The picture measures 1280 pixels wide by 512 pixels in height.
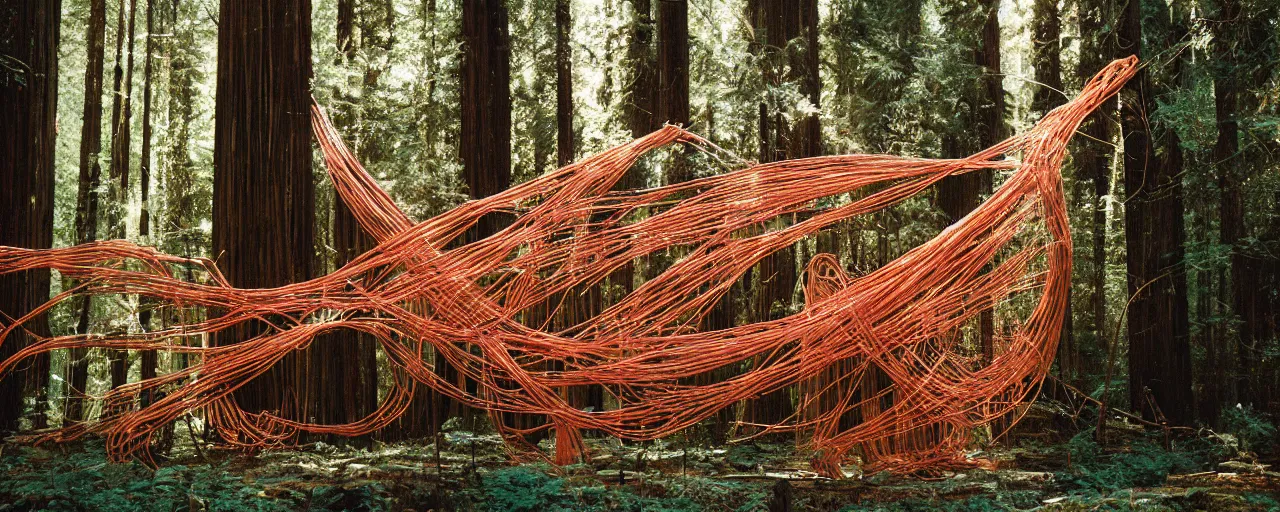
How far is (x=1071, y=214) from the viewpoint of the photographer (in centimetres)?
596

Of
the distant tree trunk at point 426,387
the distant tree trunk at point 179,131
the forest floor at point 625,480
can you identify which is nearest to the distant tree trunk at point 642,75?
the distant tree trunk at point 426,387

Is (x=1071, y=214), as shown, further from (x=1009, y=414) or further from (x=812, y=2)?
(x=812, y=2)

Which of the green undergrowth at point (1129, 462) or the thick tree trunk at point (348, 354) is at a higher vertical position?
the thick tree trunk at point (348, 354)

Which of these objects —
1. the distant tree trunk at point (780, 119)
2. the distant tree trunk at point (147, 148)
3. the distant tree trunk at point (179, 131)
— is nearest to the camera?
the distant tree trunk at point (780, 119)

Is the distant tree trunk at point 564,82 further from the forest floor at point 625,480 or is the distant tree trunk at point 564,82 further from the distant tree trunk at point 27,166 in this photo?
the distant tree trunk at point 27,166

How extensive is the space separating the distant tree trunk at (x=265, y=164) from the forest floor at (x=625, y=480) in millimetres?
554

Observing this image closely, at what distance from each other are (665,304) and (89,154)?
160 inches

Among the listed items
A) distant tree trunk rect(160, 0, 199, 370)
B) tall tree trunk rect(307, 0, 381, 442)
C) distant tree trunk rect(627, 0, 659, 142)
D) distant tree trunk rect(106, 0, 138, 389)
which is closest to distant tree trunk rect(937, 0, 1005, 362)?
distant tree trunk rect(627, 0, 659, 142)

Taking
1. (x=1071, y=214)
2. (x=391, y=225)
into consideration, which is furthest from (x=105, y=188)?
(x=1071, y=214)

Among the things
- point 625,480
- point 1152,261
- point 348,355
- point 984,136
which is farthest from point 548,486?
point 1152,261

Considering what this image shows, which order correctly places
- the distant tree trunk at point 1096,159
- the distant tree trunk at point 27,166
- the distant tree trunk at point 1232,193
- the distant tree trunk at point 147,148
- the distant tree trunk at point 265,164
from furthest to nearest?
1. the distant tree trunk at point 147,148
2. the distant tree trunk at point 1096,159
3. the distant tree trunk at point 1232,193
4. the distant tree trunk at point 27,166
5. the distant tree trunk at point 265,164

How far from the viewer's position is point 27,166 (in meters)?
4.81

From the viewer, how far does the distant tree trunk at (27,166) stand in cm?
465

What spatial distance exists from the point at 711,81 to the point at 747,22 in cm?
45
